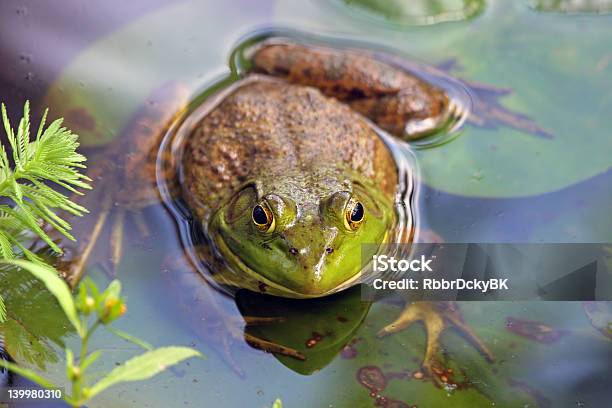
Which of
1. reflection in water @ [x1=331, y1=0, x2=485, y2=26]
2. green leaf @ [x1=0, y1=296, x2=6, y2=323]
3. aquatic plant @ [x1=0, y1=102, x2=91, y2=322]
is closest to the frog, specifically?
reflection in water @ [x1=331, y1=0, x2=485, y2=26]

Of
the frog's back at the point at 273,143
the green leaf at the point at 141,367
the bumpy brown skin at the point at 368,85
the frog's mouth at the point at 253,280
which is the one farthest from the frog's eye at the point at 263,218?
the bumpy brown skin at the point at 368,85

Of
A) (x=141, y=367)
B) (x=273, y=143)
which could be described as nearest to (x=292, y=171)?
(x=273, y=143)

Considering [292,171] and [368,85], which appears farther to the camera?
[368,85]

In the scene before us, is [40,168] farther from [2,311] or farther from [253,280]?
[253,280]

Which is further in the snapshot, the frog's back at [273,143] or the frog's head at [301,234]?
the frog's back at [273,143]

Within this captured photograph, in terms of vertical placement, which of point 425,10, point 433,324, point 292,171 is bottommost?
point 433,324

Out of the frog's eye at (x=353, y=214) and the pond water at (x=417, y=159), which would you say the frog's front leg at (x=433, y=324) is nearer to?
the pond water at (x=417, y=159)

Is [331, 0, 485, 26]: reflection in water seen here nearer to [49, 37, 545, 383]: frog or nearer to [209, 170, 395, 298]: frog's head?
[49, 37, 545, 383]: frog
